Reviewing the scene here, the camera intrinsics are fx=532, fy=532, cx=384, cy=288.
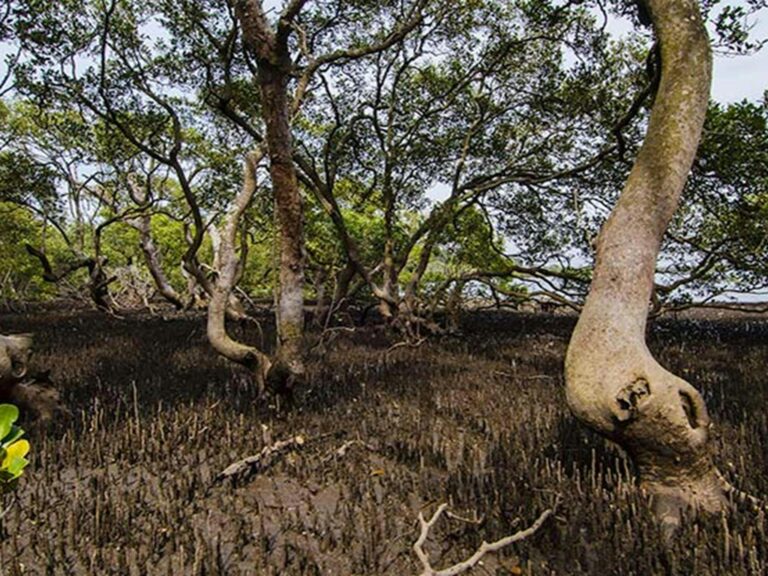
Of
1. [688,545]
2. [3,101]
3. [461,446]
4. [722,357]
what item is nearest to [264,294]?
[3,101]

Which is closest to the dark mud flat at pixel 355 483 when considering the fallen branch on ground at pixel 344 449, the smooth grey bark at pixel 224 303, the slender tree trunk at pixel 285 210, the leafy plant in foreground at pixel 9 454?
the fallen branch on ground at pixel 344 449

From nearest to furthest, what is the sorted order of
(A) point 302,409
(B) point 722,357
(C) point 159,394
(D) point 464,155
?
(A) point 302,409 < (C) point 159,394 < (B) point 722,357 < (D) point 464,155

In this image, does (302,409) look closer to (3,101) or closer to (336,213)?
(336,213)

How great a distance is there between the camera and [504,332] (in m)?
11.2

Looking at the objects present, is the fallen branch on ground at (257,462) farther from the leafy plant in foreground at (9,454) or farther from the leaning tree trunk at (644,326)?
the leafy plant in foreground at (9,454)

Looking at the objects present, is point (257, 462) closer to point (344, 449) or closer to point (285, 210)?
point (344, 449)

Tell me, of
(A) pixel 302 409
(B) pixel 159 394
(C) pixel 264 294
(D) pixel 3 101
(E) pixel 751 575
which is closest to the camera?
(E) pixel 751 575

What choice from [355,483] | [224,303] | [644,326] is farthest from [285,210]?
[644,326]

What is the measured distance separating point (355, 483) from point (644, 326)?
5.91ft

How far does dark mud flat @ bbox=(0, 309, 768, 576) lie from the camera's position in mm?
2242

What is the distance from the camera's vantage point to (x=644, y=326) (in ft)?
8.01

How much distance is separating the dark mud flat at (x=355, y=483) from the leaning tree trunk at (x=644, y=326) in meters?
0.22

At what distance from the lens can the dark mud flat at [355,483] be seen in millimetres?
2242

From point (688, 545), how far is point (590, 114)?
28.1 ft
